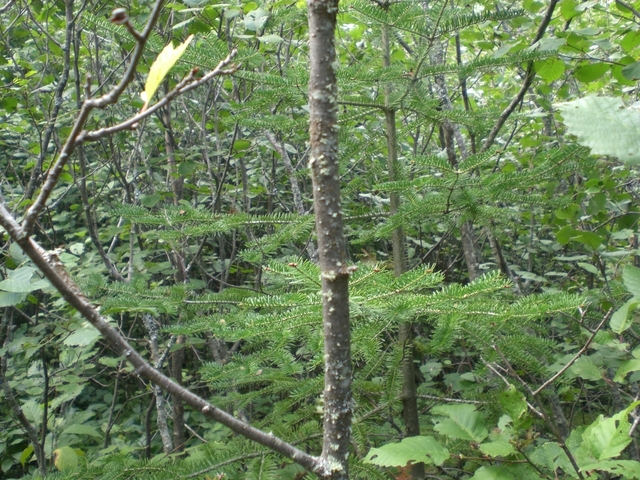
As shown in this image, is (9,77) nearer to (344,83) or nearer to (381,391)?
(344,83)

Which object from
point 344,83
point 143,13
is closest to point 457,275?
→ point 344,83

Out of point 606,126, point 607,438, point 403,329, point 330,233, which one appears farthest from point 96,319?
point 403,329

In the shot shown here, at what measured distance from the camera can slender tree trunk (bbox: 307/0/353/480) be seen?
0.76m

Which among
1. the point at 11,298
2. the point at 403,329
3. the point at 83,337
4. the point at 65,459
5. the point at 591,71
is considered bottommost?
the point at 65,459

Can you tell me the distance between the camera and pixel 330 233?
0.77 m

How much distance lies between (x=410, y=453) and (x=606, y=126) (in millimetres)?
828

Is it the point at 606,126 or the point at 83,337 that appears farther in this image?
the point at 83,337

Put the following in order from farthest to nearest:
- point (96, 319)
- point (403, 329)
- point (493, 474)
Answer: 1. point (403, 329)
2. point (493, 474)
3. point (96, 319)

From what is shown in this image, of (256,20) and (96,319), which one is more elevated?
(256,20)

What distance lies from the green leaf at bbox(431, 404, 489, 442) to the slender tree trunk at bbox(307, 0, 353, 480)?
0.44 meters

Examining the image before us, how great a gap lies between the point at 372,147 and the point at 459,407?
99cm

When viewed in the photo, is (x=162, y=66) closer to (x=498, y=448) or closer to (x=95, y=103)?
(x=95, y=103)

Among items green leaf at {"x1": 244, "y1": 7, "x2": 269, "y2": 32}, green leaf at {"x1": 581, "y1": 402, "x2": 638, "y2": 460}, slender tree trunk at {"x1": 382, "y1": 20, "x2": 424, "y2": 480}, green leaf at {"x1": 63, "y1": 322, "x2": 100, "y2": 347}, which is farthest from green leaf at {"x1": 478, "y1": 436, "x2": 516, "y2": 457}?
green leaf at {"x1": 244, "y1": 7, "x2": 269, "y2": 32}

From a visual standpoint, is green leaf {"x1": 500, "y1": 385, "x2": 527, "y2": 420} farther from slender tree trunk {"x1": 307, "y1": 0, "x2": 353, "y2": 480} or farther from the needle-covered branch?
the needle-covered branch
